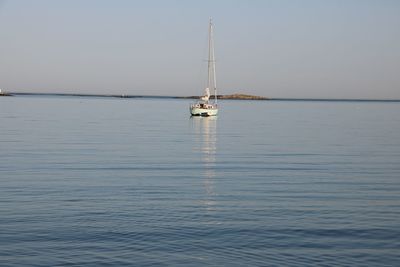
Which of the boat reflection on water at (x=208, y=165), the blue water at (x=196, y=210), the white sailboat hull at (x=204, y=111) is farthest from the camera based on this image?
the white sailboat hull at (x=204, y=111)

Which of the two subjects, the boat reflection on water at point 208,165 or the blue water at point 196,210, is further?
the boat reflection on water at point 208,165

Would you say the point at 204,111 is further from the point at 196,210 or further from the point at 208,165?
the point at 196,210

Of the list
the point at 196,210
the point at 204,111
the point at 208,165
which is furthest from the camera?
the point at 204,111

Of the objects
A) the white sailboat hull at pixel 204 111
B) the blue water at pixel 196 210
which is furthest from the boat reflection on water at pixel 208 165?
the white sailboat hull at pixel 204 111

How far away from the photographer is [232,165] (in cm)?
2927

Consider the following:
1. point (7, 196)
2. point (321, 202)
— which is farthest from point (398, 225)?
point (7, 196)

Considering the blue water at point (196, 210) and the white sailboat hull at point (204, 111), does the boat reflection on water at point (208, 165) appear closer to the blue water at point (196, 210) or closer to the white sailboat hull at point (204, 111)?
the blue water at point (196, 210)

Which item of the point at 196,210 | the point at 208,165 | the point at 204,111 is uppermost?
the point at 204,111

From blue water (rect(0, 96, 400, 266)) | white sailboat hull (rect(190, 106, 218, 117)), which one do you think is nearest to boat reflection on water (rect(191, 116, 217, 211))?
blue water (rect(0, 96, 400, 266))

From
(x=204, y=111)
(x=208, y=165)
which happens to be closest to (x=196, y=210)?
(x=208, y=165)

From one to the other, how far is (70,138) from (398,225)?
Answer: 31.9 meters

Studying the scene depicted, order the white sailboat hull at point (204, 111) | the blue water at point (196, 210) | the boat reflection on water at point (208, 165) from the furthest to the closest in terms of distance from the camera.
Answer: the white sailboat hull at point (204, 111) → the boat reflection on water at point (208, 165) → the blue water at point (196, 210)

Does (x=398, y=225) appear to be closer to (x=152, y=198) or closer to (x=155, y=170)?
(x=152, y=198)

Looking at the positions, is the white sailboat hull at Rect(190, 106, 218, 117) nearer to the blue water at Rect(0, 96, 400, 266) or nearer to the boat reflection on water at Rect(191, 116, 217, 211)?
the boat reflection on water at Rect(191, 116, 217, 211)
